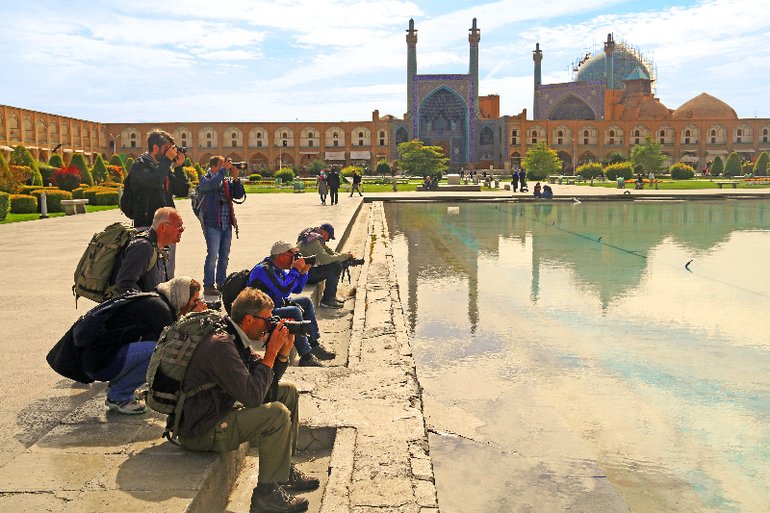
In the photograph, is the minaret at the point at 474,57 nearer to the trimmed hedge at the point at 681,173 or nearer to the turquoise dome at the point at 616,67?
the turquoise dome at the point at 616,67

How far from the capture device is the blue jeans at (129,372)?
109 inches

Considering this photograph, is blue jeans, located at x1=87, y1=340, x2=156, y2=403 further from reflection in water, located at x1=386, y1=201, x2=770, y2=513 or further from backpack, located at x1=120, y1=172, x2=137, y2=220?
backpack, located at x1=120, y1=172, x2=137, y2=220

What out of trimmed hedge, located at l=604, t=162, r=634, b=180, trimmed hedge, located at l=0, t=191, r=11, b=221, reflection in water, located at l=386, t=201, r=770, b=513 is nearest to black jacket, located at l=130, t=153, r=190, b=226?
reflection in water, located at l=386, t=201, r=770, b=513

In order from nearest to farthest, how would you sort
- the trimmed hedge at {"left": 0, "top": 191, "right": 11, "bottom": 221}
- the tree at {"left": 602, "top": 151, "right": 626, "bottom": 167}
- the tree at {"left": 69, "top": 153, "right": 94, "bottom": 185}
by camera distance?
the trimmed hedge at {"left": 0, "top": 191, "right": 11, "bottom": 221} → the tree at {"left": 69, "top": 153, "right": 94, "bottom": 185} → the tree at {"left": 602, "top": 151, "right": 626, "bottom": 167}

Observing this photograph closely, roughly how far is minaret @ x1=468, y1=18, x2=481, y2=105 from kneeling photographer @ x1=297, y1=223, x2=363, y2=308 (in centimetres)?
4466

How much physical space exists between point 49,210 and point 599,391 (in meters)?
14.4

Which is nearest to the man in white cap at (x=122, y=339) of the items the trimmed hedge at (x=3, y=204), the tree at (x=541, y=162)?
the trimmed hedge at (x=3, y=204)

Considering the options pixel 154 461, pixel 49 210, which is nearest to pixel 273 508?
pixel 154 461

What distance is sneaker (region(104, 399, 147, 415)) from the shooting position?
2748mm

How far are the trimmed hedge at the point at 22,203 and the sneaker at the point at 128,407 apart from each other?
1389 cm

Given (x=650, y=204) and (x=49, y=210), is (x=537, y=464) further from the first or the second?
(x=650, y=204)

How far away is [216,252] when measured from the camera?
543 cm

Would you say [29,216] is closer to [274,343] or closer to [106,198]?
[106,198]

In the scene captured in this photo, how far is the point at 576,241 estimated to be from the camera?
11.0 meters
